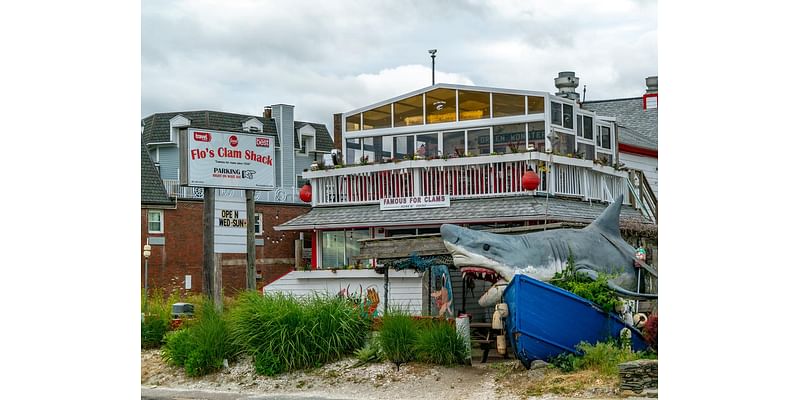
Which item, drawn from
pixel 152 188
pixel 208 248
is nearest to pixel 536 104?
pixel 208 248

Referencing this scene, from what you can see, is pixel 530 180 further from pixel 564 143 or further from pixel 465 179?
pixel 564 143

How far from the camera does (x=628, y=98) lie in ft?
99.3

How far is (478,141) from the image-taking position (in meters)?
21.8

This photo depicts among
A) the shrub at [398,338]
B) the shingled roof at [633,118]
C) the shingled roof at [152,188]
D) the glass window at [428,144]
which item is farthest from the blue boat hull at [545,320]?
the shingled roof at [152,188]

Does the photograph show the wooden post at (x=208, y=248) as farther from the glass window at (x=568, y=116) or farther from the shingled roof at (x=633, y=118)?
the shingled roof at (x=633, y=118)

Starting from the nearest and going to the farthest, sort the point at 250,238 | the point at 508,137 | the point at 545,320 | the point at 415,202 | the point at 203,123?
the point at 545,320
the point at 250,238
the point at 415,202
the point at 508,137
the point at 203,123

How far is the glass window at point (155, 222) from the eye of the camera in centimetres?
2845

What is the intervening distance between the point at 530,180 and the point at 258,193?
13719 millimetres

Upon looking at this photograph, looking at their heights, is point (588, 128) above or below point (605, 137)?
above

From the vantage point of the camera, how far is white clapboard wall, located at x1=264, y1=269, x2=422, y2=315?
19.9 meters
